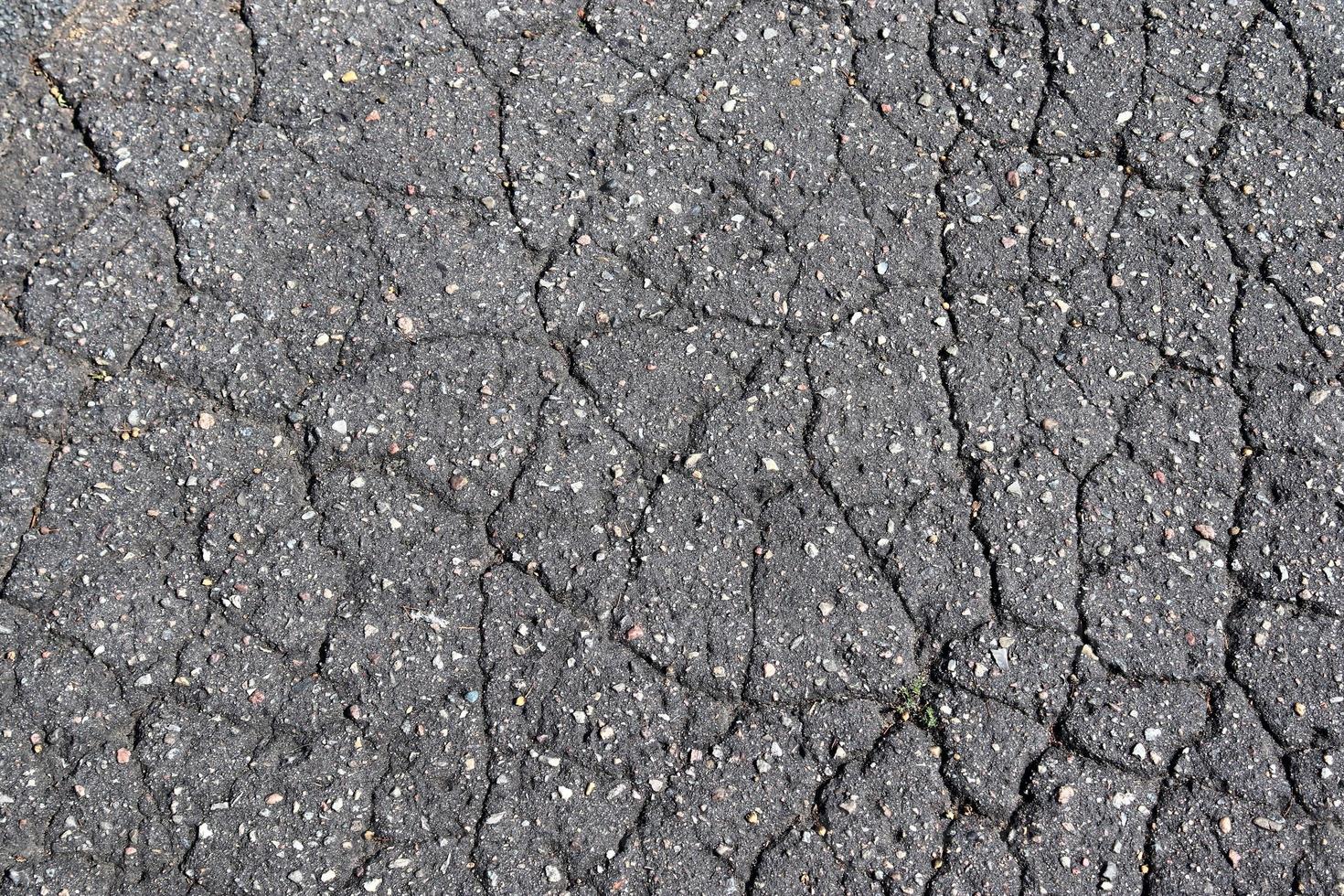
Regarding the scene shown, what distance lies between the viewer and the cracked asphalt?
256 centimetres

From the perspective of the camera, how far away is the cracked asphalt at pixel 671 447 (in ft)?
8.41

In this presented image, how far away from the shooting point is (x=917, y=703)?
265cm

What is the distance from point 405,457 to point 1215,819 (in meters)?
1.90

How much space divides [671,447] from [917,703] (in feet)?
2.60

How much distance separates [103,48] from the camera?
331 centimetres

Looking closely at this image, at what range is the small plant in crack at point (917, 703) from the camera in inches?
104

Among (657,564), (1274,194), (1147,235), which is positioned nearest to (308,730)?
(657,564)

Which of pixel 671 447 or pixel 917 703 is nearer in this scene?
pixel 917 703

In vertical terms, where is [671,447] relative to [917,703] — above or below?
above

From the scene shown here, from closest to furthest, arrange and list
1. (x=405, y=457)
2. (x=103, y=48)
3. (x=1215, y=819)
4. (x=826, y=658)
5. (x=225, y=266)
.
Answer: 1. (x=1215, y=819)
2. (x=826, y=658)
3. (x=405, y=457)
4. (x=225, y=266)
5. (x=103, y=48)

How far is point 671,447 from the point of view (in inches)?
114

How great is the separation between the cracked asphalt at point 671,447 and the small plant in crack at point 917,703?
1 cm

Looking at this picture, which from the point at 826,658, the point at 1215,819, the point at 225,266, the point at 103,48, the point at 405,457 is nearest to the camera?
the point at 1215,819

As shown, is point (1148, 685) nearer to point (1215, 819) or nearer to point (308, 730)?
point (1215, 819)
